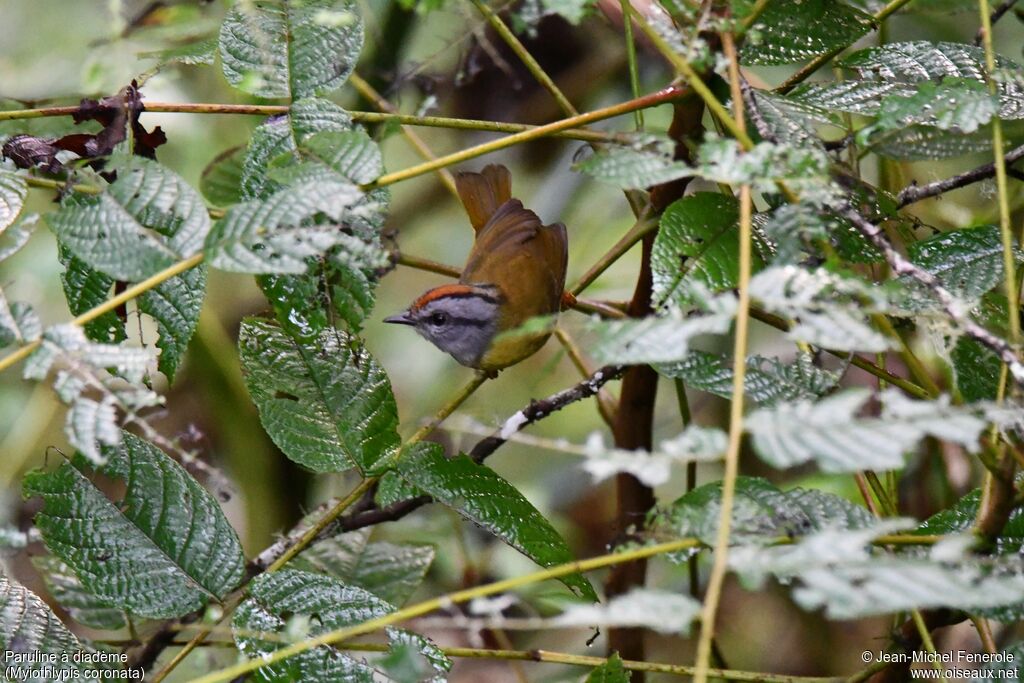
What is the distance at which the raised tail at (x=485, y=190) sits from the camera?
199 centimetres

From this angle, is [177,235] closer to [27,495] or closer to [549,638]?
[27,495]

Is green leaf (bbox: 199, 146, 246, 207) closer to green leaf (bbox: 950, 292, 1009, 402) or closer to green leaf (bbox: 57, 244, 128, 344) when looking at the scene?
green leaf (bbox: 57, 244, 128, 344)

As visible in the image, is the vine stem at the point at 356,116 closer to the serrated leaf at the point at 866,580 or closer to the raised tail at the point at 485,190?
the serrated leaf at the point at 866,580

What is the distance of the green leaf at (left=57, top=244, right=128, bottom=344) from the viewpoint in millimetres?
1033

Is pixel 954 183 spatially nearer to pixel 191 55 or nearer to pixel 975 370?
pixel 975 370

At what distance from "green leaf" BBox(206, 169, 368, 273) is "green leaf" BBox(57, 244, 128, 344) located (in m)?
0.27

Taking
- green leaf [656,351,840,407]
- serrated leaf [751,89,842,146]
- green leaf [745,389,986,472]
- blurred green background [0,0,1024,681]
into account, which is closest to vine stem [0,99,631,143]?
serrated leaf [751,89,842,146]

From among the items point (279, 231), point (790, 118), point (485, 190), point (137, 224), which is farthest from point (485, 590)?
point (485, 190)

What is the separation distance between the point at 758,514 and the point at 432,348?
8.29 feet

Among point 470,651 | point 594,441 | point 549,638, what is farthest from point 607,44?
point 594,441

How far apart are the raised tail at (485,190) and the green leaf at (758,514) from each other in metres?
1.17

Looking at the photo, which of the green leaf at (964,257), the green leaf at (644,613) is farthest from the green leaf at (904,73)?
the green leaf at (644,613)

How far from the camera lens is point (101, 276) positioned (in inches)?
41.3

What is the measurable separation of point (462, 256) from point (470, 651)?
2426mm
